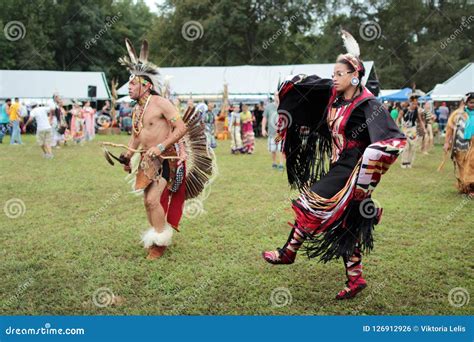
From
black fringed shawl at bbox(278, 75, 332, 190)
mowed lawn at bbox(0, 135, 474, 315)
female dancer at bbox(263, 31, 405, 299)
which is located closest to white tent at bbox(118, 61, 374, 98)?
mowed lawn at bbox(0, 135, 474, 315)

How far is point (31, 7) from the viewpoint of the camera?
136 feet

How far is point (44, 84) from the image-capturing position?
28891 mm

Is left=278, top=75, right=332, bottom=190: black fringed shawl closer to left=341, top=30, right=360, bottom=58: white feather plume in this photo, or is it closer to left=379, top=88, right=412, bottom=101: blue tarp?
left=341, top=30, right=360, bottom=58: white feather plume

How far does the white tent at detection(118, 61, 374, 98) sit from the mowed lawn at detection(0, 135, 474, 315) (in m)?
19.8

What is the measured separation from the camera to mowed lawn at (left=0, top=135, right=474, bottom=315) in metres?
3.85

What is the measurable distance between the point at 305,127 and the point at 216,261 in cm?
159

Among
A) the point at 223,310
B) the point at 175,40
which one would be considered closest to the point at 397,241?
the point at 223,310

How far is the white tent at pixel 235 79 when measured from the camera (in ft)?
92.1

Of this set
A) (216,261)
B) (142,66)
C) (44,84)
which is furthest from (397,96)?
(216,261)

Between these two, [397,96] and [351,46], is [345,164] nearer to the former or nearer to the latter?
[351,46]

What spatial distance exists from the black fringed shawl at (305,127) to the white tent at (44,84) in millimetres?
25771

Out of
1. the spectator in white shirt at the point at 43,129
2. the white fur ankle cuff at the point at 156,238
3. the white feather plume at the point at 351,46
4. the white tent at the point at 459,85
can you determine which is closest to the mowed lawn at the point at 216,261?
the white fur ankle cuff at the point at 156,238

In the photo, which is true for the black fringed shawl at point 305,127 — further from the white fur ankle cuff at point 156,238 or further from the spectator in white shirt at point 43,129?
the spectator in white shirt at point 43,129

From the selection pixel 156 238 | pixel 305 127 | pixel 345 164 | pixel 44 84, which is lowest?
pixel 156 238
